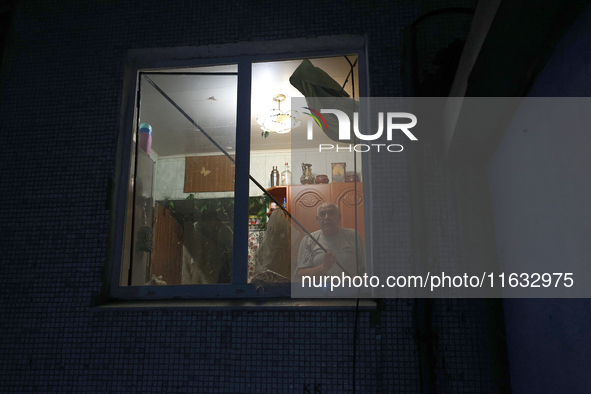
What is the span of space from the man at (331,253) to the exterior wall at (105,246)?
0.18 metres

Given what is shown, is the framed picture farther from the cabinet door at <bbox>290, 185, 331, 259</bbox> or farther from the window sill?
the window sill

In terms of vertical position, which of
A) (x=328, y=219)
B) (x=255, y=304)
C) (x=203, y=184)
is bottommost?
(x=255, y=304)

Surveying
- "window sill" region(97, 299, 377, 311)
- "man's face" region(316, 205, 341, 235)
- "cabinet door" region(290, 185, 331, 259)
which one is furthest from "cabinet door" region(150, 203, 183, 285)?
"cabinet door" region(290, 185, 331, 259)

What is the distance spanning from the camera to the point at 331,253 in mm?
1831

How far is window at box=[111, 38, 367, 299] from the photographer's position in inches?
65.5

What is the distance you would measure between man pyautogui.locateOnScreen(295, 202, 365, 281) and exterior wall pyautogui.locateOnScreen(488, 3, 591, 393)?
0.56 meters

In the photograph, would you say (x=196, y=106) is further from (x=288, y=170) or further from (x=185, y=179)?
(x=288, y=170)

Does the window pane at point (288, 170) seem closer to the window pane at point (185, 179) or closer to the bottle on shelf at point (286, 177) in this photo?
the bottle on shelf at point (286, 177)

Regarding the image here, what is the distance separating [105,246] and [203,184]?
0.48 meters

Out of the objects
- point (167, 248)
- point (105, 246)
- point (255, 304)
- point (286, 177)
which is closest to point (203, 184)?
point (167, 248)

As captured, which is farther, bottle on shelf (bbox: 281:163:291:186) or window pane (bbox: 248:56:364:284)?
bottle on shelf (bbox: 281:163:291:186)

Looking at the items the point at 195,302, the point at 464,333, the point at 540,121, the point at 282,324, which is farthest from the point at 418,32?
the point at 195,302

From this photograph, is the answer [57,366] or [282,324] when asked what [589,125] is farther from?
[57,366]

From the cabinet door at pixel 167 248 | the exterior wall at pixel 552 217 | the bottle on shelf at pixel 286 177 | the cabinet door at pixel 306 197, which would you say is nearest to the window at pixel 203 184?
the cabinet door at pixel 167 248
